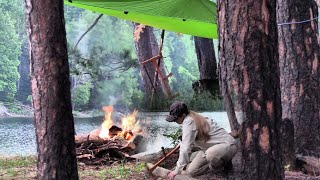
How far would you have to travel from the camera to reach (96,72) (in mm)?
7492

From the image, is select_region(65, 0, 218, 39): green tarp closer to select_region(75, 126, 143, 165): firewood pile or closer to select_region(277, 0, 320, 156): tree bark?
select_region(277, 0, 320, 156): tree bark

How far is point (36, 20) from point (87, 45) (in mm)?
4948

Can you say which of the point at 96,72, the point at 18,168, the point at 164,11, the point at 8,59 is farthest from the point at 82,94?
the point at 164,11

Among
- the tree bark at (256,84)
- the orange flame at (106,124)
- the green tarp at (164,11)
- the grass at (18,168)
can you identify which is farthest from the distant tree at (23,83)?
the tree bark at (256,84)

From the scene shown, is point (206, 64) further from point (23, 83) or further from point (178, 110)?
point (178, 110)

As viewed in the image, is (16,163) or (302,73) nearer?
(302,73)

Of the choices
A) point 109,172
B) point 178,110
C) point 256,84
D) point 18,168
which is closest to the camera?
point 256,84

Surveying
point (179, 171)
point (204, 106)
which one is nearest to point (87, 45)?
point (204, 106)

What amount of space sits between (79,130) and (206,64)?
88.8 inches

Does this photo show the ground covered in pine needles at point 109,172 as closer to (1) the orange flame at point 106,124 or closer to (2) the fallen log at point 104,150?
(2) the fallen log at point 104,150

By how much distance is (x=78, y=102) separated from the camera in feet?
25.8

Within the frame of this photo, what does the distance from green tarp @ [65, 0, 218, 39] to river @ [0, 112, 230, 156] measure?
1.33 m

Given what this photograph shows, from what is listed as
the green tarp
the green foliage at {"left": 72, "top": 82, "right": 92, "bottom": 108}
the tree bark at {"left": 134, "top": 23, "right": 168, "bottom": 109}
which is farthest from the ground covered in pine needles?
the green foliage at {"left": 72, "top": 82, "right": 92, "bottom": 108}

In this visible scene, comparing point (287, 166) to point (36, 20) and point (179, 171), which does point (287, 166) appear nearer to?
point (179, 171)
